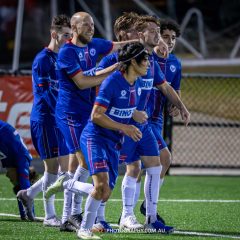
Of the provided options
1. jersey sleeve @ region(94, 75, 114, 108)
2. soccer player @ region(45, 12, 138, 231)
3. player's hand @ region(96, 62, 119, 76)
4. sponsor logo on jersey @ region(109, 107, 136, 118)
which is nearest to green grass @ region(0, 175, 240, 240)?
soccer player @ region(45, 12, 138, 231)

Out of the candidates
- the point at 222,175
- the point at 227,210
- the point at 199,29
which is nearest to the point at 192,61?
the point at 199,29

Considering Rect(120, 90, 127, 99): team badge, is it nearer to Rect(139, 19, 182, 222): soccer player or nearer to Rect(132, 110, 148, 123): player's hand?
Rect(132, 110, 148, 123): player's hand

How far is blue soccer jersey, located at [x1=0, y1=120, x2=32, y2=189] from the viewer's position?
40.9ft

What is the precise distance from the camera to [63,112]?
1124cm

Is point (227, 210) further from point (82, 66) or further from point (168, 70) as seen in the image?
point (82, 66)

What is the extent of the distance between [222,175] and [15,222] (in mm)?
7299

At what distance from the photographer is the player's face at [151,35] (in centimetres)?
1118

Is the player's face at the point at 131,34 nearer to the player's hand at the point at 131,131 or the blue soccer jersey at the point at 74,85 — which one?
the blue soccer jersey at the point at 74,85

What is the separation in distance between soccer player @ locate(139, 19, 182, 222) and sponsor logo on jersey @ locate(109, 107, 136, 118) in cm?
149

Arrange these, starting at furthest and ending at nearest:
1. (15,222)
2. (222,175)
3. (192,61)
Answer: (192,61) → (222,175) → (15,222)

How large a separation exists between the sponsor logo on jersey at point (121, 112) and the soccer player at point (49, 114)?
1.68 meters

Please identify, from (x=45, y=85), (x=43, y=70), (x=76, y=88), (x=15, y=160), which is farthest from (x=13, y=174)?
(x=76, y=88)

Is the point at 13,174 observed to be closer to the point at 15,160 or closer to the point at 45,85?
the point at 15,160

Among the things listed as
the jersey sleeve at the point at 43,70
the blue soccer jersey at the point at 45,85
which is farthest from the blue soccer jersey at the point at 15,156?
the jersey sleeve at the point at 43,70
